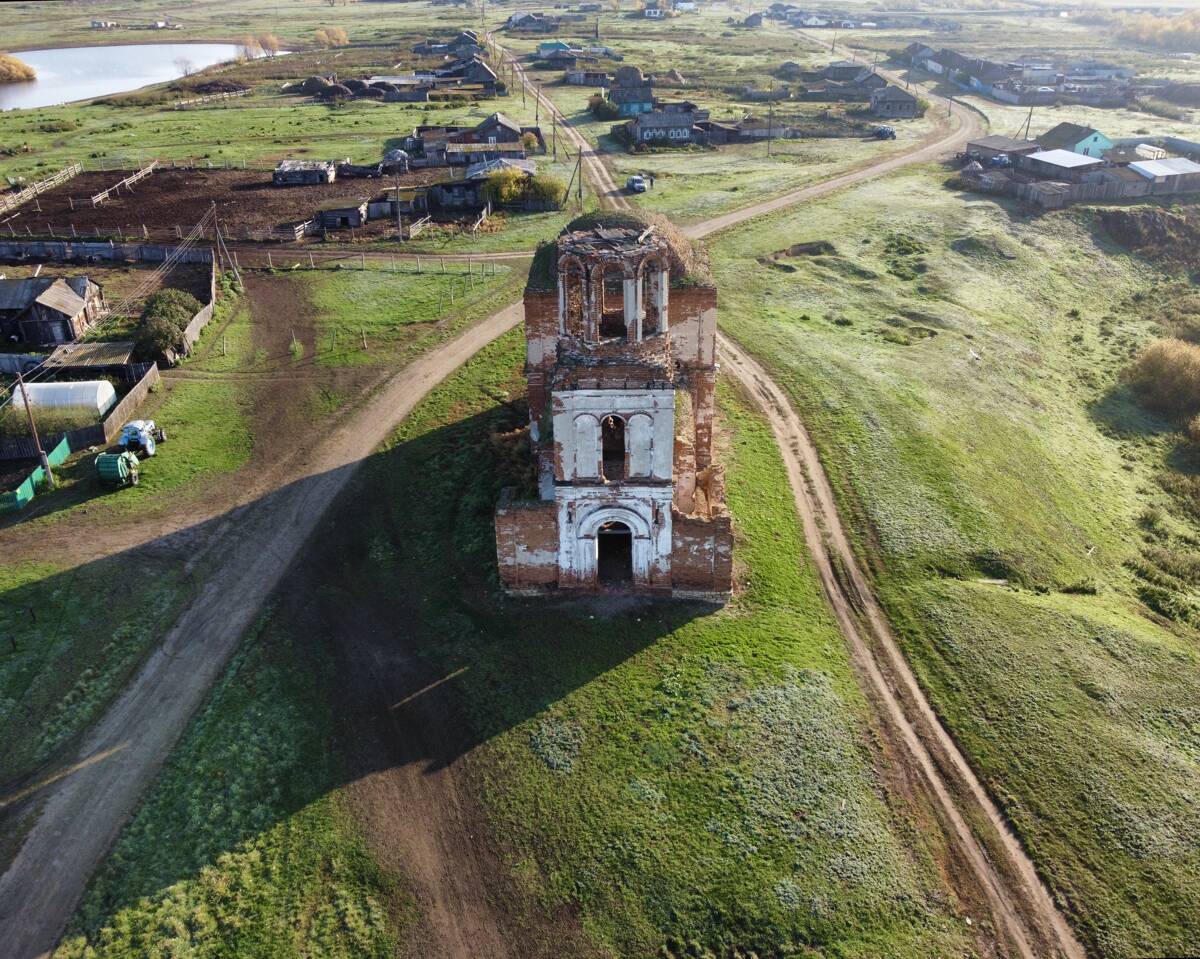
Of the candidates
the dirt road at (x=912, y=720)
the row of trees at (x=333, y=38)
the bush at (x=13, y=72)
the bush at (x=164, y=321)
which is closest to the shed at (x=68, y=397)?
the bush at (x=164, y=321)

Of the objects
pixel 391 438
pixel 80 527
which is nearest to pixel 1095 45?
pixel 391 438

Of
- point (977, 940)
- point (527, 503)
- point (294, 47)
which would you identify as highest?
point (294, 47)

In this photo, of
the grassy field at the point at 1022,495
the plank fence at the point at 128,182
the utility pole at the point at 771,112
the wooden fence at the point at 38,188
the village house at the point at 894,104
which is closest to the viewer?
the grassy field at the point at 1022,495

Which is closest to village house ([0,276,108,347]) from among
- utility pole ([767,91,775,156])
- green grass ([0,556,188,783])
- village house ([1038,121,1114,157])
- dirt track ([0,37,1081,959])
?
dirt track ([0,37,1081,959])

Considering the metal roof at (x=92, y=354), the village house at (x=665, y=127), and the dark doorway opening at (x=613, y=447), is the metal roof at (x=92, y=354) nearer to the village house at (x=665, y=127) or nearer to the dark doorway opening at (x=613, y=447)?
the dark doorway opening at (x=613, y=447)

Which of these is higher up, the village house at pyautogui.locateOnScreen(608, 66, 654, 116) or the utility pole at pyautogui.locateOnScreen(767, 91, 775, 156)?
the village house at pyautogui.locateOnScreen(608, 66, 654, 116)

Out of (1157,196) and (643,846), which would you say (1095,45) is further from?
(643,846)

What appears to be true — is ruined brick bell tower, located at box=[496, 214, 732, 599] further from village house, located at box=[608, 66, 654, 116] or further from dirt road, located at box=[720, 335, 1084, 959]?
village house, located at box=[608, 66, 654, 116]
